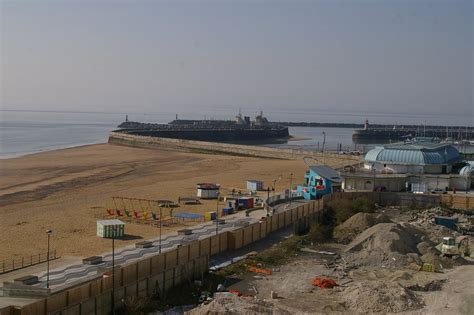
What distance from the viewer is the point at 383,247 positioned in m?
26.4

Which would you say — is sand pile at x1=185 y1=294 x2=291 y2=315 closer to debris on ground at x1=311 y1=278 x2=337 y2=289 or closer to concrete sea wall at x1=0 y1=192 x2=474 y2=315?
concrete sea wall at x1=0 y1=192 x2=474 y2=315

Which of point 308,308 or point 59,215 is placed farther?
point 59,215

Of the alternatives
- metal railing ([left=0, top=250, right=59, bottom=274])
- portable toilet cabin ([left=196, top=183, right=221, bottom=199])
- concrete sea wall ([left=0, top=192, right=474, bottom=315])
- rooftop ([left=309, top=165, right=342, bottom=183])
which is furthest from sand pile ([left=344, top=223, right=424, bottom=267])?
portable toilet cabin ([left=196, top=183, right=221, bottom=199])

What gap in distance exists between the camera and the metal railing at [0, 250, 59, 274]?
74.4ft

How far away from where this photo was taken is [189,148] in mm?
90062

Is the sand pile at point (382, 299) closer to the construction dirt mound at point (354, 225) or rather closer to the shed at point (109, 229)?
the construction dirt mound at point (354, 225)

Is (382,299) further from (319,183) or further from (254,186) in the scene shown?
(254,186)

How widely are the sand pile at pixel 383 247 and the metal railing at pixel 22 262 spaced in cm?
1247

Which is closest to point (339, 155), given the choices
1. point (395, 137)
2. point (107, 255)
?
point (107, 255)

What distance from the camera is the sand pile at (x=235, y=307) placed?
17.1 metres

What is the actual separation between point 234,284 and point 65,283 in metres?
5.80

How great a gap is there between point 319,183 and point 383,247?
16035 mm

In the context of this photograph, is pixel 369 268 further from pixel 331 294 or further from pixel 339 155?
pixel 339 155

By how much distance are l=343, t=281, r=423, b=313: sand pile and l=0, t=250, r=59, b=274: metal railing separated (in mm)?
11595
